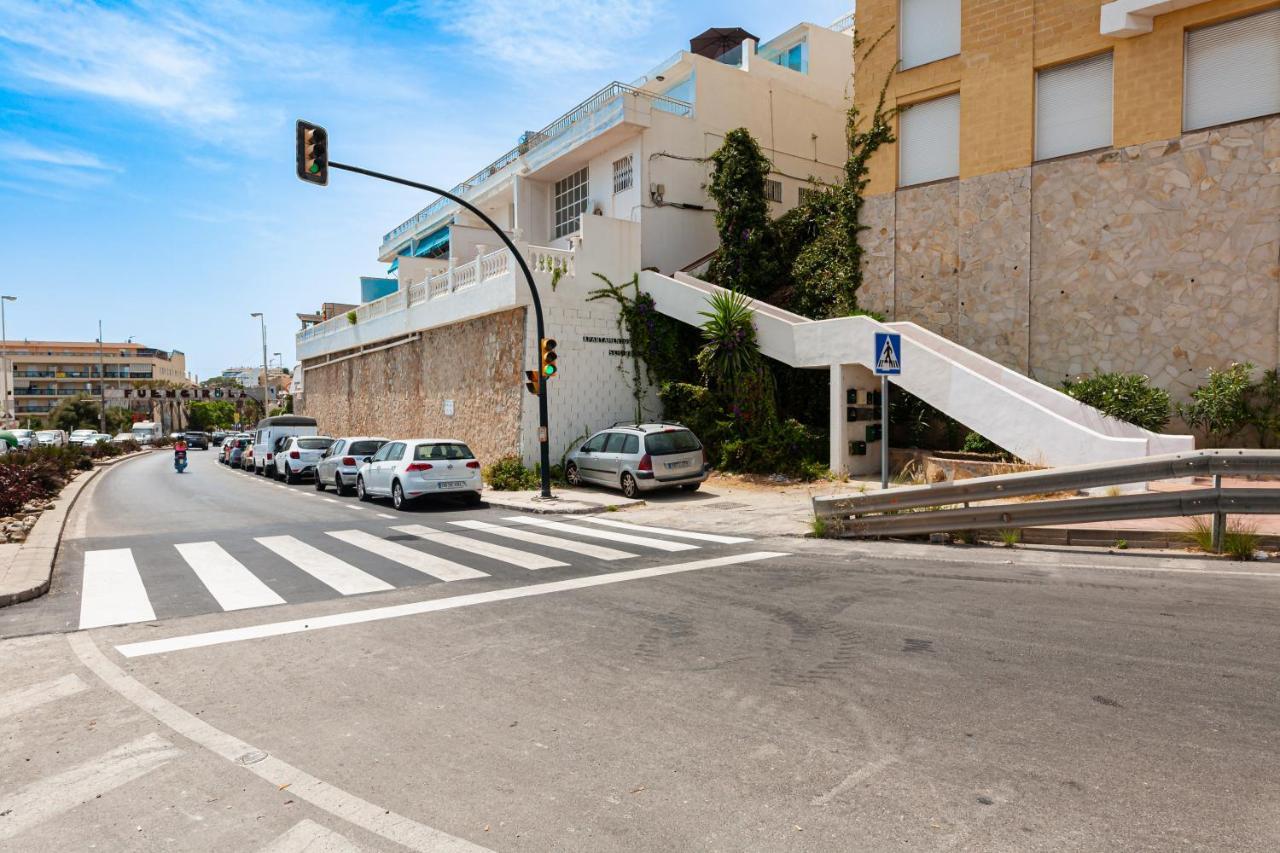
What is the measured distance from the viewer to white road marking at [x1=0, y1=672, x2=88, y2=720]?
4914 mm

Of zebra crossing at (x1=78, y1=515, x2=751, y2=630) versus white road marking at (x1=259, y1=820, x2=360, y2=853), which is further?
zebra crossing at (x1=78, y1=515, x2=751, y2=630)

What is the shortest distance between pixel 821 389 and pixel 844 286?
323cm

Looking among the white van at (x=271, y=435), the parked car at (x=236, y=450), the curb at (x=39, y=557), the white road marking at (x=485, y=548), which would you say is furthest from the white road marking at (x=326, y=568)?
the parked car at (x=236, y=450)

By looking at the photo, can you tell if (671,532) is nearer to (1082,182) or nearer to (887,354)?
(887,354)

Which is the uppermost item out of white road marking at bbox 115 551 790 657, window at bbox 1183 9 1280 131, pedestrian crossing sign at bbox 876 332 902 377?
window at bbox 1183 9 1280 131

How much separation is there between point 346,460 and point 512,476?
4654 mm

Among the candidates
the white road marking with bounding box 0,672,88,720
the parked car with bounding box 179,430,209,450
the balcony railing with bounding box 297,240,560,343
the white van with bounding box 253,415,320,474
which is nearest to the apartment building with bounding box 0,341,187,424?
the parked car with bounding box 179,430,209,450

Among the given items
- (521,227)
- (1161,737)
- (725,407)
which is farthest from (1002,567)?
(521,227)

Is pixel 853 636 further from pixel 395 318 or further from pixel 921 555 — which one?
pixel 395 318

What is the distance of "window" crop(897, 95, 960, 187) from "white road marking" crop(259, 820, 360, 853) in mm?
19920

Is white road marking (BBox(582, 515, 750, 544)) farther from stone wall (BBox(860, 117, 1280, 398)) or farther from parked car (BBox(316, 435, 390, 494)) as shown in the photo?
stone wall (BBox(860, 117, 1280, 398))

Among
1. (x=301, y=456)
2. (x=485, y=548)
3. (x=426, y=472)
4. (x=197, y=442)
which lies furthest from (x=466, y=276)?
(x=197, y=442)

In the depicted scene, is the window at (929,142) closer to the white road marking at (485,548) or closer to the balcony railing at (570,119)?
the balcony railing at (570,119)

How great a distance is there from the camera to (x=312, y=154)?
47.3ft
